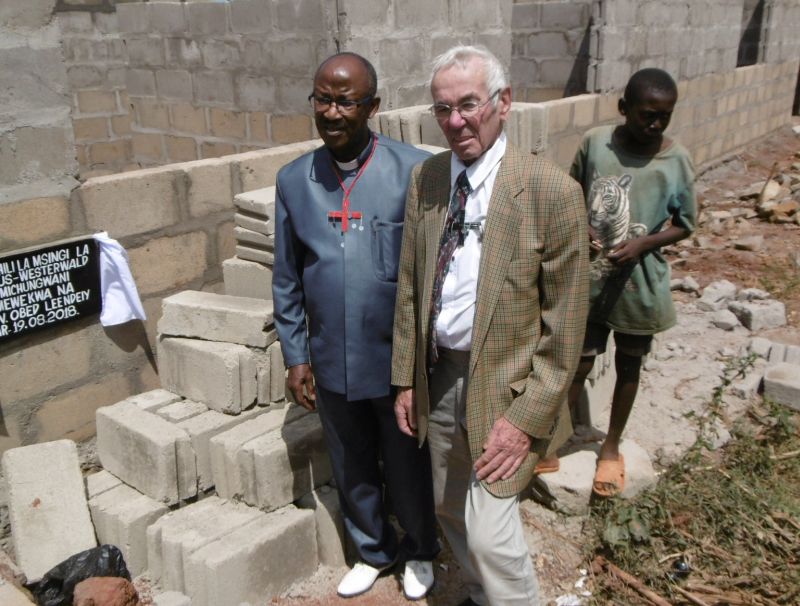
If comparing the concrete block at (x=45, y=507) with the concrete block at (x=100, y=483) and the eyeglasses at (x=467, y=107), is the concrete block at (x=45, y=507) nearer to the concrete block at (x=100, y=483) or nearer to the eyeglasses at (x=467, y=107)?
the concrete block at (x=100, y=483)

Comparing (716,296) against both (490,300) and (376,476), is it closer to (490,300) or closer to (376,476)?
(376,476)

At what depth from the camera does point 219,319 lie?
142 inches

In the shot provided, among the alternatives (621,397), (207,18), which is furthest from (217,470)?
Result: (207,18)

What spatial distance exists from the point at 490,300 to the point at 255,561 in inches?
60.4

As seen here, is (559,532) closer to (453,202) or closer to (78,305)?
(453,202)

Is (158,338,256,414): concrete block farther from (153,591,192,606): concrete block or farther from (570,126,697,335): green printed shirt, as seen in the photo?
(570,126,697,335): green printed shirt

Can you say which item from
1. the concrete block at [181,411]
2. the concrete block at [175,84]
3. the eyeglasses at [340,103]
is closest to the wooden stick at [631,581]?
the concrete block at [181,411]

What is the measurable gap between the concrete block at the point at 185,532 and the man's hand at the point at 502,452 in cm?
127

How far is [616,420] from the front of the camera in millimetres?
3648

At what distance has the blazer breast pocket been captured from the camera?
2.74 metres

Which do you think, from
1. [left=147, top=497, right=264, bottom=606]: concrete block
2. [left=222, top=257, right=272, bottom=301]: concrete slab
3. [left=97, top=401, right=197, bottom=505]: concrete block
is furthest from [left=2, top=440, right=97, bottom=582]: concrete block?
[left=222, top=257, right=272, bottom=301]: concrete slab

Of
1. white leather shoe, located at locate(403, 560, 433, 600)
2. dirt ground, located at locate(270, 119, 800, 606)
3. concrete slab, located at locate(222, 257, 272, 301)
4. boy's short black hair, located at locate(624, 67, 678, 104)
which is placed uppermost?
boy's short black hair, located at locate(624, 67, 678, 104)

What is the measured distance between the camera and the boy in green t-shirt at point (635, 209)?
319 centimetres

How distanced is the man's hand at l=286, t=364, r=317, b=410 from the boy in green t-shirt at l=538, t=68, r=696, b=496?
128cm
